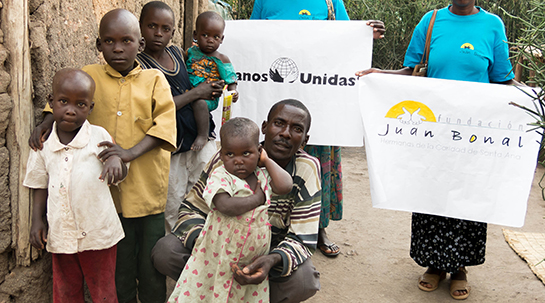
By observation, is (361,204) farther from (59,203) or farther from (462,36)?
(59,203)

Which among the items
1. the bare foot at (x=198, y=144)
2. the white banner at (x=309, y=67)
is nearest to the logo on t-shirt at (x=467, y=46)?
the white banner at (x=309, y=67)

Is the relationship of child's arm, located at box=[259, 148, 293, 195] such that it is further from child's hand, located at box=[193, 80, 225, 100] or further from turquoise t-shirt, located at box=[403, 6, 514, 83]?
turquoise t-shirt, located at box=[403, 6, 514, 83]

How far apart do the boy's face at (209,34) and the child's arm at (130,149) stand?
0.91 m

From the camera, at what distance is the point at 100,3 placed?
2842mm

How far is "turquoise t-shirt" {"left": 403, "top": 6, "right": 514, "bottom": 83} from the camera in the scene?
9.59 feet

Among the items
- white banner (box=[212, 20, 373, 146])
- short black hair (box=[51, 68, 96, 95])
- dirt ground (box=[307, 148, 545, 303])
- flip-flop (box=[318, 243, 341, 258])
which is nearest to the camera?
short black hair (box=[51, 68, 96, 95])

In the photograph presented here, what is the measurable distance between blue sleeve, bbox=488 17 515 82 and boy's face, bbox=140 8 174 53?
2.06 metres

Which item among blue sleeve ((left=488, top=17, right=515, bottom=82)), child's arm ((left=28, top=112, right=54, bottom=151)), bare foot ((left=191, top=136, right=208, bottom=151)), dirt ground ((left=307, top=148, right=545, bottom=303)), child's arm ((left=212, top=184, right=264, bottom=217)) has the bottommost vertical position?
dirt ground ((left=307, top=148, right=545, bottom=303))

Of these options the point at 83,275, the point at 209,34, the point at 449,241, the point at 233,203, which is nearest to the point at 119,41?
the point at 209,34

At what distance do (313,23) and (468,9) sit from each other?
3.48 feet

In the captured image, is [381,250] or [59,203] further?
[381,250]

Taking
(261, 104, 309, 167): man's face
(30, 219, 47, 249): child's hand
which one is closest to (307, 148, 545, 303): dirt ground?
(261, 104, 309, 167): man's face

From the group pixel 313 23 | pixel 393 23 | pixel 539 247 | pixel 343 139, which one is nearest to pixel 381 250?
pixel 343 139

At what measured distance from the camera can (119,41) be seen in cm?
225
